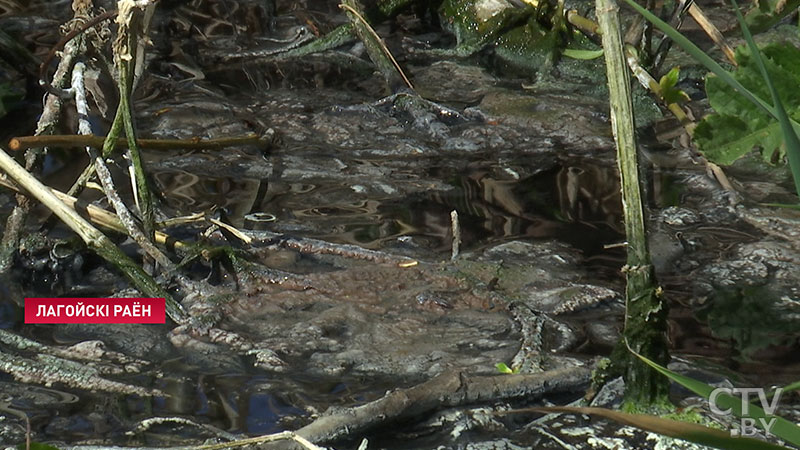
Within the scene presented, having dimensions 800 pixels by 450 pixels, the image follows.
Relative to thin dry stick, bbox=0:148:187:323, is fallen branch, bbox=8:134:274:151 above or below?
above

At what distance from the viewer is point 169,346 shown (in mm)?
Result: 2029

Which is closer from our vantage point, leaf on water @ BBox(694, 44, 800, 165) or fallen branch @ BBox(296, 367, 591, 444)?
fallen branch @ BBox(296, 367, 591, 444)

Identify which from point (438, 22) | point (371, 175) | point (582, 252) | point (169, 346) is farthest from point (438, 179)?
point (438, 22)

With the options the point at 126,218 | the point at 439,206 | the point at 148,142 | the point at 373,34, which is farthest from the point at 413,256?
the point at 373,34

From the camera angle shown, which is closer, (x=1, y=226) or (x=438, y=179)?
(x=1, y=226)

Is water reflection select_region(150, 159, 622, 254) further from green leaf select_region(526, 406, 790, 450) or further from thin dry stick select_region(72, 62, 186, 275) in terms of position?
green leaf select_region(526, 406, 790, 450)

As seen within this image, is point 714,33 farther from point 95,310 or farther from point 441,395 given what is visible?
point 95,310

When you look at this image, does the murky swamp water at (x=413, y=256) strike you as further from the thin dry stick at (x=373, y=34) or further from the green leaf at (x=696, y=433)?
the green leaf at (x=696, y=433)

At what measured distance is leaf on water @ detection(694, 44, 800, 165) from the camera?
205 centimetres

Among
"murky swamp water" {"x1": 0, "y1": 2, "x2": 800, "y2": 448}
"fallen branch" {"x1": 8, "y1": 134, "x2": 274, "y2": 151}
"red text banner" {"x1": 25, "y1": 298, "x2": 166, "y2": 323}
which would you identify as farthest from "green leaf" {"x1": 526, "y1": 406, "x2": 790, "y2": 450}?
"fallen branch" {"x1": 8, "y1": 134, "x2": 274, "y2": 151}

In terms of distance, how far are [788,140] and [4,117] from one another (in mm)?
2596

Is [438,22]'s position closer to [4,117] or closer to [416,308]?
[4,117]

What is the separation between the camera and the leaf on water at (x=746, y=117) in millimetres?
2049

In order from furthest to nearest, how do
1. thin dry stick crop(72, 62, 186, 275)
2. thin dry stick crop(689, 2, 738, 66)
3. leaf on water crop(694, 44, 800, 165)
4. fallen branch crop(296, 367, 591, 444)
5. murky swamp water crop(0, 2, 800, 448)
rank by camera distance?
thin dry stick crop(689, 2, 738, 66), thin dry stick crop(72, 62, 186, 275), leaf on water crop(694, 44, 800, 165), murky swamp water crop(0, 2, 800, 448), fallen branch crop(296, 367, 591, 444)
